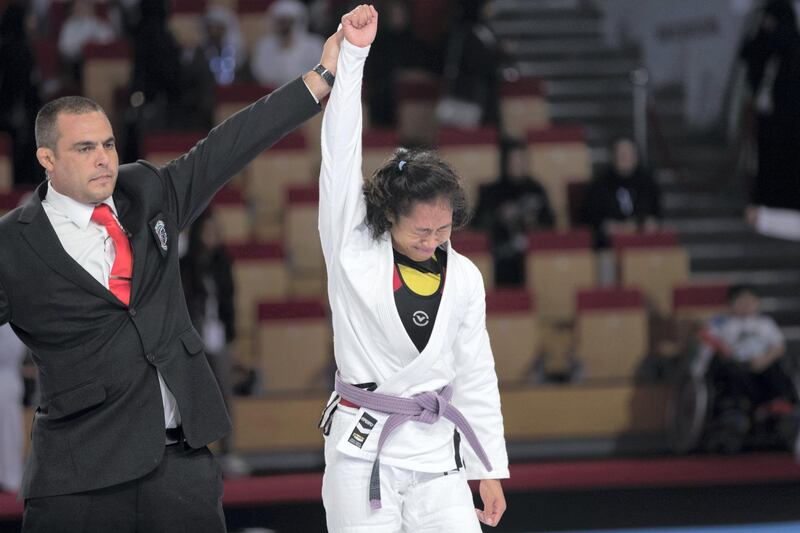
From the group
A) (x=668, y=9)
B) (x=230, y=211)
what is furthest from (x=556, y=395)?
(x=668, y=9)

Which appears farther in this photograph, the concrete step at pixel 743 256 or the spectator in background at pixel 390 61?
the spectator in background at pixel 390 61

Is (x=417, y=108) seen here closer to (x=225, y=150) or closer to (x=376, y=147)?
(x=376, y=147)

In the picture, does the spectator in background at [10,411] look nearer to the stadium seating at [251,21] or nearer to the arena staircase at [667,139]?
the stadium seating at [251,21]

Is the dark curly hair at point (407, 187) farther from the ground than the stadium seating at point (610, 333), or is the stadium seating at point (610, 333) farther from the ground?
the dark curly hair at point (407, 187)

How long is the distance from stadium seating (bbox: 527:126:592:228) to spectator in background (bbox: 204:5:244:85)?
1.91 m

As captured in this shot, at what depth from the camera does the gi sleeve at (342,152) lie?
311cm

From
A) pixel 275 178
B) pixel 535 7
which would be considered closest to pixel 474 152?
pixel 275 178

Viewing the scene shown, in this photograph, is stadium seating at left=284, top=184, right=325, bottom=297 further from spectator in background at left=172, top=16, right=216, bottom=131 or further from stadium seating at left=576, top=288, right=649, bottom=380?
stadium seating at left=576, top=288, right=649, bottom=380

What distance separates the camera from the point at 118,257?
293cm

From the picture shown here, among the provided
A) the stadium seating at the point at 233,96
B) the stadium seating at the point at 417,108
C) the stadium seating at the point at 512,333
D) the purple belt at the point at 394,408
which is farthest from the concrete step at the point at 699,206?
the purple belt at the point at 394,408

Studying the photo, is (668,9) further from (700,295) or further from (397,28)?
(700,295)

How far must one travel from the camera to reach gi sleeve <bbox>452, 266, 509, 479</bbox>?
10.4 feet

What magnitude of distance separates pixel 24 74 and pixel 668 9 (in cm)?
551

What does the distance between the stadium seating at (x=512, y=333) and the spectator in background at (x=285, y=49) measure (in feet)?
9.38
